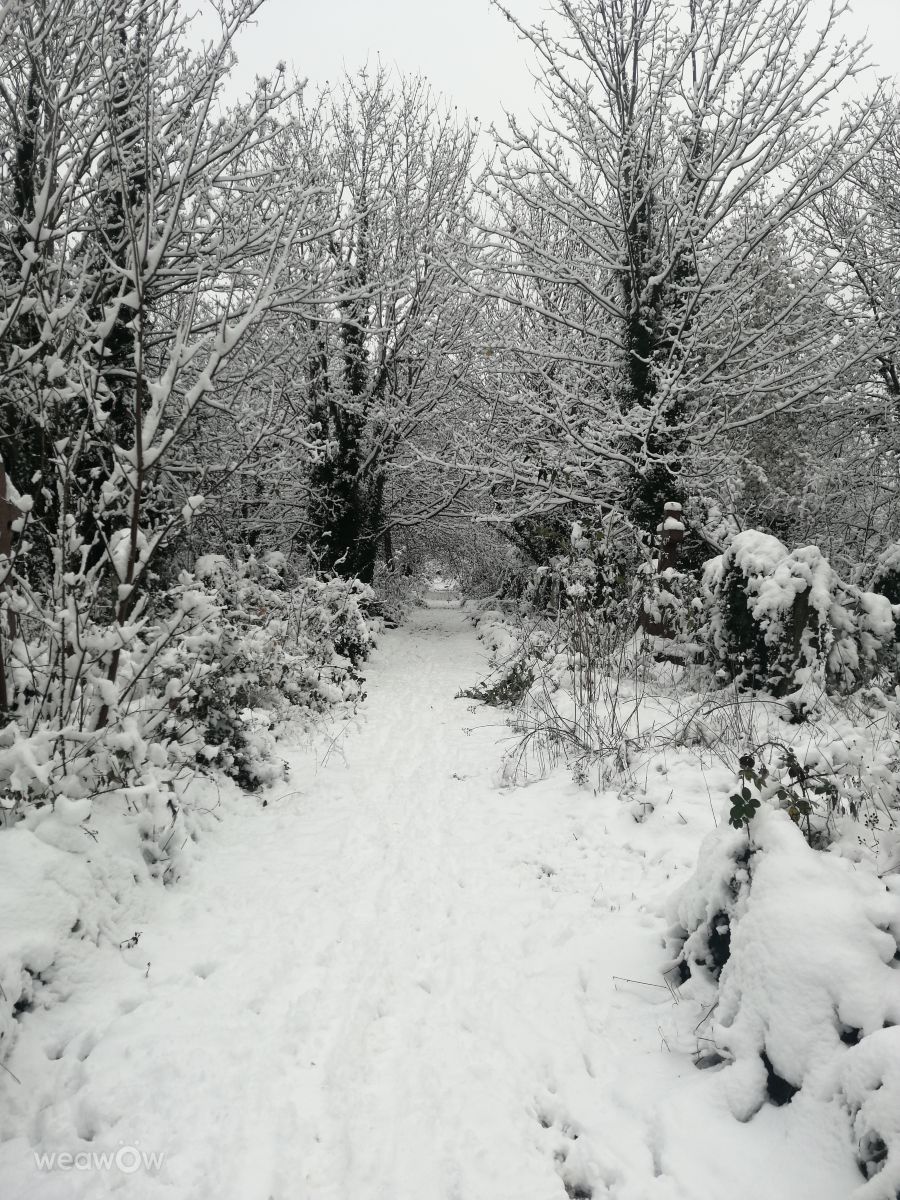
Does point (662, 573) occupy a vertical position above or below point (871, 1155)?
above

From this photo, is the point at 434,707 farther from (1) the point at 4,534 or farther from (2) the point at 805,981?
(2) the point at 805,981

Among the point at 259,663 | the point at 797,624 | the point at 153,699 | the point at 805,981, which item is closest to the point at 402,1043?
the point at 805,981

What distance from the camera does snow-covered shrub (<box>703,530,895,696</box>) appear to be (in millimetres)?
5234

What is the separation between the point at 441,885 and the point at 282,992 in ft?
3.75

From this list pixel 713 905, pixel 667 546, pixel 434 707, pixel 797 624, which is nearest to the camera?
pixel 713 905

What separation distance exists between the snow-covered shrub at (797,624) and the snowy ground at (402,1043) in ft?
6.19

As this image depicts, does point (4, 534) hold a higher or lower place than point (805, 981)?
higher

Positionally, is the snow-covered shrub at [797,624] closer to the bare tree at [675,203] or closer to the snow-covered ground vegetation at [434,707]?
the snow-covered ground vegetation at [434,707]

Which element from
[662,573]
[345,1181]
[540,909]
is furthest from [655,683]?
[345,1181]

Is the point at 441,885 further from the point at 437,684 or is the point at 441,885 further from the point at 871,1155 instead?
the point at 437,684

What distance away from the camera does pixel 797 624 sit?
17.6 feet

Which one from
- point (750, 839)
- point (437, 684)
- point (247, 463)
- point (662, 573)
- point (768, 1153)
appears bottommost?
point (437, 684)

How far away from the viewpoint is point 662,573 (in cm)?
704

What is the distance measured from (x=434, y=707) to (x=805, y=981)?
6.32m
